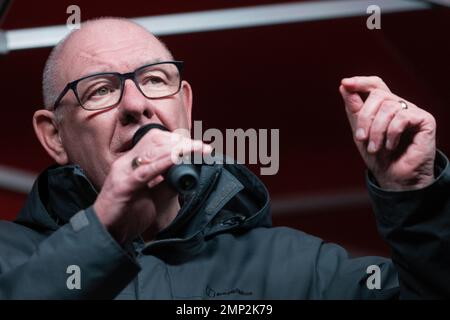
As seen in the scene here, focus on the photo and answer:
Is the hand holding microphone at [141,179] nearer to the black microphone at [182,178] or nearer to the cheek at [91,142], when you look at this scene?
the black microphone at [182,178]

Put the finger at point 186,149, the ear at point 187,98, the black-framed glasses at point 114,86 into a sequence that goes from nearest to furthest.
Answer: the finger at point 186,149 → the black-framed glasses at point 114,86 → the ear at point 187,98

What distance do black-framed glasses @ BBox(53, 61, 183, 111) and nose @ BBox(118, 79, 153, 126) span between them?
33mm

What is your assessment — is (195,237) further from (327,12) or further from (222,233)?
(327,12)

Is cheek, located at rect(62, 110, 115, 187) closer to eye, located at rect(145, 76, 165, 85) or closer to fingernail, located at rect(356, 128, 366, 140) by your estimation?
eye, located at rect(145, 76, 165, 85)

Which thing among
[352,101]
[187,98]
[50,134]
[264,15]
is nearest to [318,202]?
[264,15]

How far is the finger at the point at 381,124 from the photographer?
146 cm

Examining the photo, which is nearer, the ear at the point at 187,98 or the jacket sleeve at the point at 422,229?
the jacket sleeve at the point at 422,229

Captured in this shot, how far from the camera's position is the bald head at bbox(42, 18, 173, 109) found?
1962 mm

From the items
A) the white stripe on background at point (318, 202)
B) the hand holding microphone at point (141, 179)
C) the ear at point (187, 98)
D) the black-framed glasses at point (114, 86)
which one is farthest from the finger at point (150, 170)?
the white stripe on background at point (318, 202)

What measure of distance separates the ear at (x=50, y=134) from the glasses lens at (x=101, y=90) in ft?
0.60

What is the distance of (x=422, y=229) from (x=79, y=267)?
0.52 metres

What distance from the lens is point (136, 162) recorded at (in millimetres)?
1443

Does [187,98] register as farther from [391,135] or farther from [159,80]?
[391,135]

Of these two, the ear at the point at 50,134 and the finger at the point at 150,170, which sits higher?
the finger at the point at 150,170
